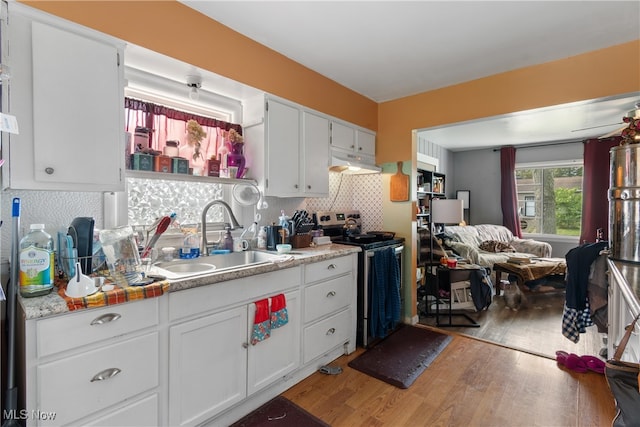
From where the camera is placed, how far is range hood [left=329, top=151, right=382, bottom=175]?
9.53 feet

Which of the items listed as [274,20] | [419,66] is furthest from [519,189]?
[274,20]

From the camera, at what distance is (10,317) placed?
1.18 meters

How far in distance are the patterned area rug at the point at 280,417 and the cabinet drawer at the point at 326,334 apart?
0.34 meters

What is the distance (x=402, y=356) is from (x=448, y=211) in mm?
1747

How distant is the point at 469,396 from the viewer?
6.64 ft

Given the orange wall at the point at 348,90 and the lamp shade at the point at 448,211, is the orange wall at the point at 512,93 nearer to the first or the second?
the orange wall at the point at 348,90

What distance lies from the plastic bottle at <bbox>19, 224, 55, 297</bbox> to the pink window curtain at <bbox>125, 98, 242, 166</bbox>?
758 mm

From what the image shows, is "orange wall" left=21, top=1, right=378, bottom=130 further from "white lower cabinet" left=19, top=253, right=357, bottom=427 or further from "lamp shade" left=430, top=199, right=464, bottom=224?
"lamp shade" left=430, top=199, right=464, bottom=224

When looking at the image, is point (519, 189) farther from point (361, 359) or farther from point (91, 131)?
point (91, 131)

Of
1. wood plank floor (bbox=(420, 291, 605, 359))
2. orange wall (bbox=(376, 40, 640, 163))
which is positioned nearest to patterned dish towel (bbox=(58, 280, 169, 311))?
orange wall (bbox=(376, 40, 640, 163))

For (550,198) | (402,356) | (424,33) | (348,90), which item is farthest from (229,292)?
(550,198)

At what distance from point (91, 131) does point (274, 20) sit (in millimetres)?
1305

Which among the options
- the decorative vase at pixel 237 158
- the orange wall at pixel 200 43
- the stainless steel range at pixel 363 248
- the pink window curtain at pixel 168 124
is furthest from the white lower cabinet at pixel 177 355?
the orange wall at pixel 200 43

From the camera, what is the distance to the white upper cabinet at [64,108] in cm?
130
